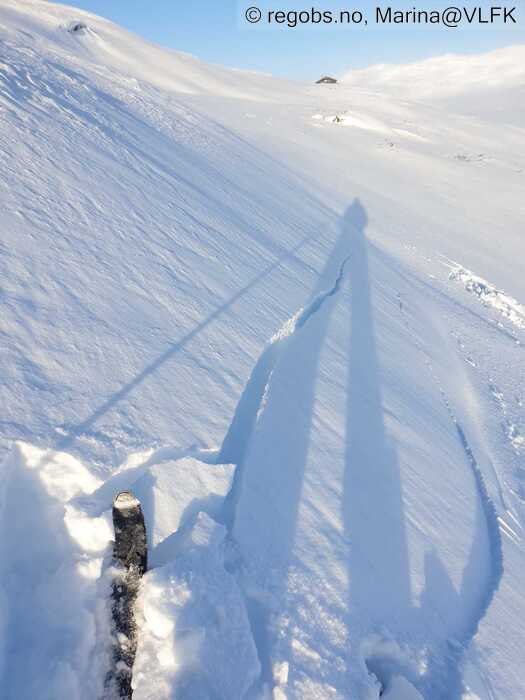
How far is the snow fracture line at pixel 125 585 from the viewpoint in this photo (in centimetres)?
156

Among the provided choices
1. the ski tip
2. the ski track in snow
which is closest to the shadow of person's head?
the ski track in snow

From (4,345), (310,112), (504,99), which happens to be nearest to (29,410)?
(4,345)

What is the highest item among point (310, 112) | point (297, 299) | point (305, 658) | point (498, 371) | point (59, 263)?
point (310, 112)

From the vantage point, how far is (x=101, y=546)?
1810 mm

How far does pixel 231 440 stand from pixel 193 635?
1120 millimetres

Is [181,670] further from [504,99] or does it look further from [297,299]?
[504,99]

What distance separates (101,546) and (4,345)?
1.14m

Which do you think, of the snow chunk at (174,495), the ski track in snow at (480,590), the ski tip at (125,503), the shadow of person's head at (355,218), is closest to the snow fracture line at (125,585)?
the ski tip at (125,503)

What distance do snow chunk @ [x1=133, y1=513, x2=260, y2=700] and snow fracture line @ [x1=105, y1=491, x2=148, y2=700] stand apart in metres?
0.04

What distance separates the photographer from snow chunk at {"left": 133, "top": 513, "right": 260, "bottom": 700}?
5.12 ft

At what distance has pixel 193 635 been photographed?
163 centimetres

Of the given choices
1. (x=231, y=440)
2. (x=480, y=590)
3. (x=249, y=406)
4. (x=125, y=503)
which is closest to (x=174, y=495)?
(x=125, y=503)

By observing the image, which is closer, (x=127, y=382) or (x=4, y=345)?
(x=4, y=345)

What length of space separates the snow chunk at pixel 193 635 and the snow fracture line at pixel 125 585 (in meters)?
0.04
